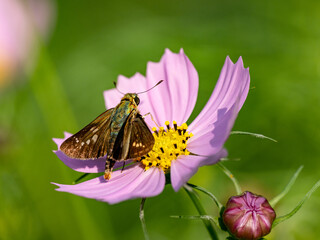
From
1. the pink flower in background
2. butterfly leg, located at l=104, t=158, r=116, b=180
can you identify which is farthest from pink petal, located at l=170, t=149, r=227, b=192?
the pink flower in background

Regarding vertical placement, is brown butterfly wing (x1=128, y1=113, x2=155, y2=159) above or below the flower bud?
above

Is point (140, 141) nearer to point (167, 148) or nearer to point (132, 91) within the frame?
point (167, 148)

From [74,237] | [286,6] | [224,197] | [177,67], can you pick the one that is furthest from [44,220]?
[286,6]

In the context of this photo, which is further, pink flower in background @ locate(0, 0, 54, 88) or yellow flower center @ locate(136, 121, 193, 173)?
pink flower in background @ locate(0, 0, 54, 88)

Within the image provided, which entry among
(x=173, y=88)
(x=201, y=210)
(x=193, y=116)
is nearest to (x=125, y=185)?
(x=201, y=210)

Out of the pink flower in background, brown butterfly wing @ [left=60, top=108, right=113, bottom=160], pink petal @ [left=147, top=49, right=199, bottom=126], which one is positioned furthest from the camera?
the pink flower in background

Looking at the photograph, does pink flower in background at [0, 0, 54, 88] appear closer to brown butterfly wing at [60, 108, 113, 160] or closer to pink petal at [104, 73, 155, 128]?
pink petal at [104, 73, 155, 128]

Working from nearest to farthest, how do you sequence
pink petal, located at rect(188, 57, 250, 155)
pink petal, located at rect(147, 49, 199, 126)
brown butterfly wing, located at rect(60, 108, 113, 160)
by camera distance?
pink petal, located at rect(188, 57, 250, 155) < brown butterfly wing, located at rect(60, 108, 113, 160) < pink petal, located at rect(147, 49, 199, 126)

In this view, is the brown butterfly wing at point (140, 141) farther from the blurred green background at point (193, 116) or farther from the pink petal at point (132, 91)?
the blurred green background at point (193, 116)
